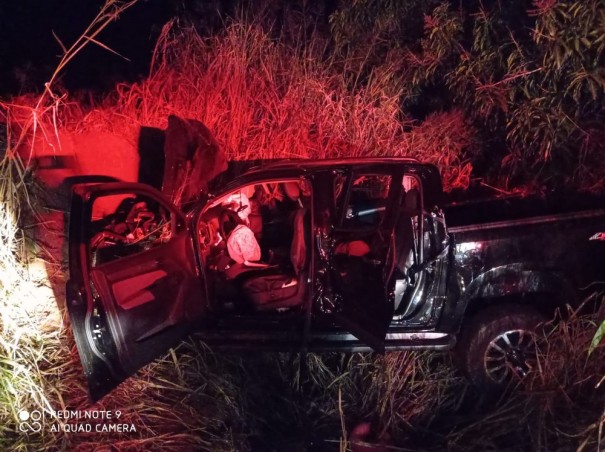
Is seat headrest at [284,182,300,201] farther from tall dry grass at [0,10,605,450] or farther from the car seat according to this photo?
tall dry grass at [0,10,605,450]

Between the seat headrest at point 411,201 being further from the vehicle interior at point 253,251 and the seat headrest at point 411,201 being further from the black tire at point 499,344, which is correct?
the black tire at point 499,344

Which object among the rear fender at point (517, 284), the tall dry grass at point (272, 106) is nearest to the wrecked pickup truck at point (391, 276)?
the rear fender at point (517, 284)

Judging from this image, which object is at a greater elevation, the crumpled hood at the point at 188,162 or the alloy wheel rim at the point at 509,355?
the crumpled hood at the point at 188,162

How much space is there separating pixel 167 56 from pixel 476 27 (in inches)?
164

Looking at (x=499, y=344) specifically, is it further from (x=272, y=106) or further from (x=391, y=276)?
(x=272, y=106)

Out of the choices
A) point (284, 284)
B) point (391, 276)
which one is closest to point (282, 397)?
point (284, 284)

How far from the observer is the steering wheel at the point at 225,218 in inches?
202

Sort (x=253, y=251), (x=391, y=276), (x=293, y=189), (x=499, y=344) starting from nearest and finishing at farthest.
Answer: (x=391, y=276) → (x=499, y=344) → (x=253, y=251) → (x=293, y=189)

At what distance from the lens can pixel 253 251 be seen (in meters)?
5.15

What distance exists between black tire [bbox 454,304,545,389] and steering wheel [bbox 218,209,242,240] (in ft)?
6.98

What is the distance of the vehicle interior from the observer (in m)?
4.70

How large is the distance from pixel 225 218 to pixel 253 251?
38 cm

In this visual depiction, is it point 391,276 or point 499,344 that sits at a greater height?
point 391,276
